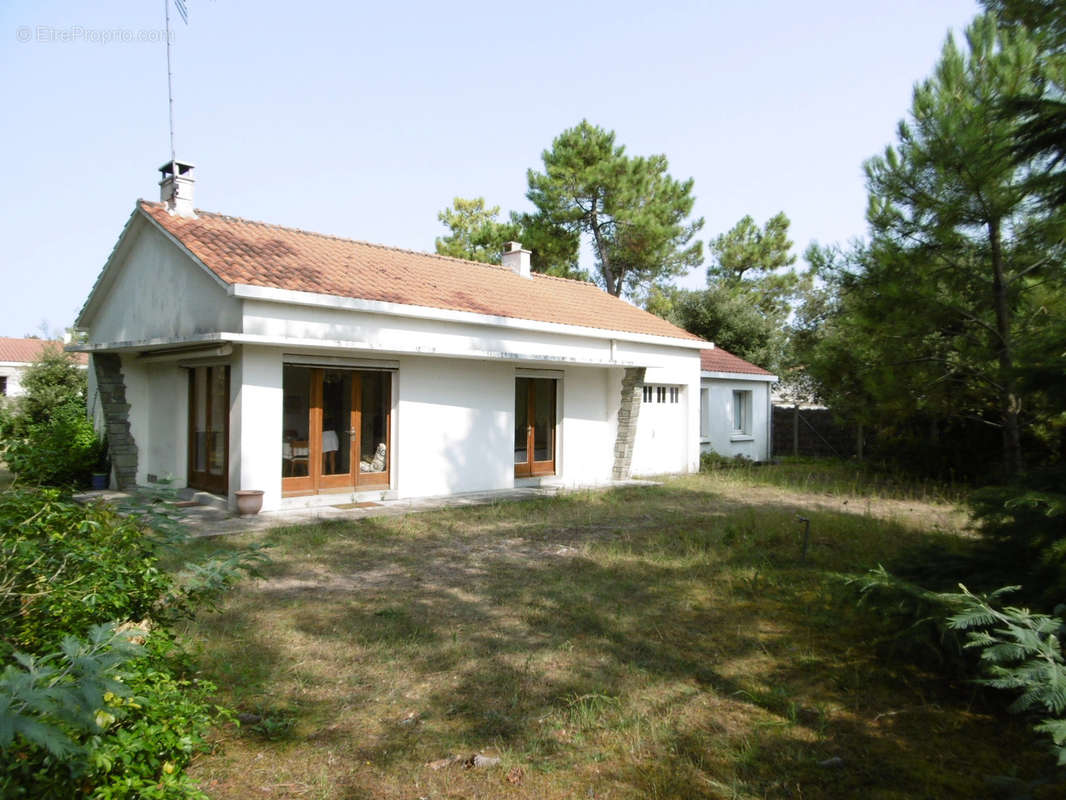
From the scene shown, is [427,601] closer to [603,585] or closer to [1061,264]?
[603,585]

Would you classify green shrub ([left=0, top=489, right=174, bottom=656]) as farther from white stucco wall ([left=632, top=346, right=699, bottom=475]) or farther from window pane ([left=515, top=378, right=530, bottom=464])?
white stucco wall ([left=632, top=346, right=699, bottom=475])

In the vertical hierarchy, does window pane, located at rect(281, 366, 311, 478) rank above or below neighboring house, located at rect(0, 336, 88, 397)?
below

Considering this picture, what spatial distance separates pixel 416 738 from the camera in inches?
143

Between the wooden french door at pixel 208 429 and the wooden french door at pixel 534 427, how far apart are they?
561cm

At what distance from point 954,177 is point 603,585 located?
6.78m

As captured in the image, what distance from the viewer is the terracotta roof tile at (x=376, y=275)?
35.2 ft

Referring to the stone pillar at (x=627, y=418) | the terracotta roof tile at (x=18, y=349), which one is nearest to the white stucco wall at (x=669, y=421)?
the stone pillar at (x=627, y=418)

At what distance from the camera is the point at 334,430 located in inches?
445

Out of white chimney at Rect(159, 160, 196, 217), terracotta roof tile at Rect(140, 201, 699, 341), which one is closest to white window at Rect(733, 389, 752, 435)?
terracotta roof tile at Rect(140, 201, 699, 341)

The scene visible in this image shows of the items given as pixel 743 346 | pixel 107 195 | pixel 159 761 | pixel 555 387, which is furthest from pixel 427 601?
pixel 743 346

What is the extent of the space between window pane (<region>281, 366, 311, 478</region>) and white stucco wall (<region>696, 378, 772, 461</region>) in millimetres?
11765

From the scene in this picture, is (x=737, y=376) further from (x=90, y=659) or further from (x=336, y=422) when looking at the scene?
(x=90, y=659)

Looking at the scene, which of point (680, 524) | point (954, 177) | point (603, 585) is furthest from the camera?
point (680, 524)

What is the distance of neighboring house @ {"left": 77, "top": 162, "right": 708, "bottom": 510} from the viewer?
10148 mm
